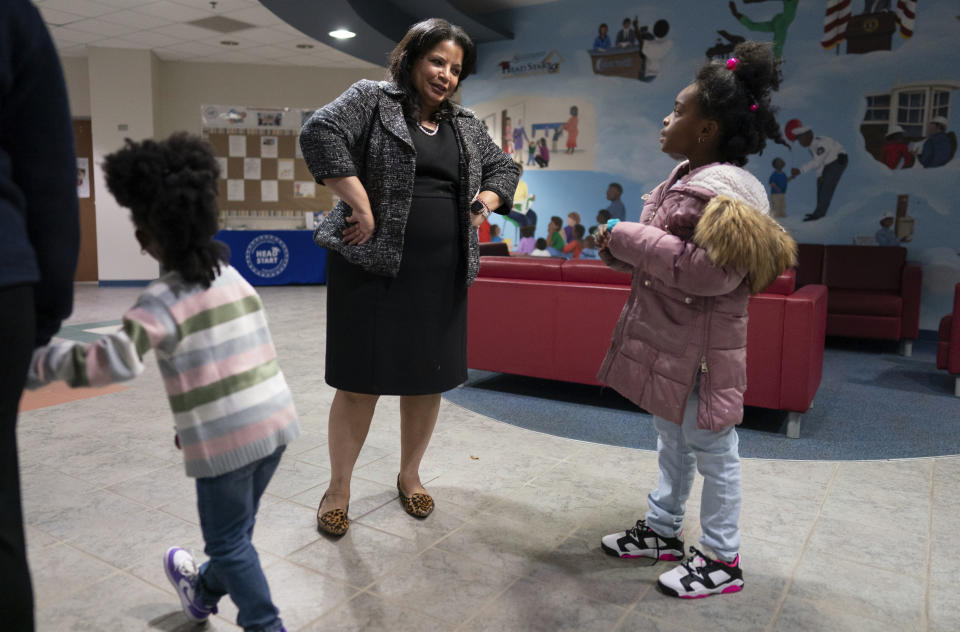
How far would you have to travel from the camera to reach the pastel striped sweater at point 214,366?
1166 millimetres

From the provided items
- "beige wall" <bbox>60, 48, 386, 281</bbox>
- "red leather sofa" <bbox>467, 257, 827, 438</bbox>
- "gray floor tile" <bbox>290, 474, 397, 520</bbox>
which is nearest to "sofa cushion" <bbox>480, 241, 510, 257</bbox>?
"red leather sofa" <bbox>467, 257, 827, 438</bbox>

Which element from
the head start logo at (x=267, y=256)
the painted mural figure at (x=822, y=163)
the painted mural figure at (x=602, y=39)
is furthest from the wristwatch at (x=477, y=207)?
the head start logo at (x=267, y=256)

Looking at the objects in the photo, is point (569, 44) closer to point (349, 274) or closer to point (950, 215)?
point (950, 215)

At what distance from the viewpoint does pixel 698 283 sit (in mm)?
1631

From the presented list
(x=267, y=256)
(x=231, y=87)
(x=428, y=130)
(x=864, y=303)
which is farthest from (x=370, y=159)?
(x=231, y=87)

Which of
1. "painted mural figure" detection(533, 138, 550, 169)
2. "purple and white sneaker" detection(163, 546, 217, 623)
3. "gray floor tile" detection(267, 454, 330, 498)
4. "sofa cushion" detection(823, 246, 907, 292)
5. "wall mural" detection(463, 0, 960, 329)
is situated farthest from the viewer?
"painted mural figure" detection(533, 138, 550, 169)

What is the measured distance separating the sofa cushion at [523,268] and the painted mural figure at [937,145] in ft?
13.0

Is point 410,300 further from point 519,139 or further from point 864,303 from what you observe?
point 519,139

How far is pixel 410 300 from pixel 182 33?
7744 millimetres

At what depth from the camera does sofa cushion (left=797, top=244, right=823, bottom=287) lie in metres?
5.85

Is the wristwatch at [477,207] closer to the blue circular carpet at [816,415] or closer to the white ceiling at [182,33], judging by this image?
the blue circular carpet at [816,415]

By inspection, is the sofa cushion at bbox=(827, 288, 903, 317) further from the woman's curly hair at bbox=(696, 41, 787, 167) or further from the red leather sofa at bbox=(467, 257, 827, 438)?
the woman's curly hair at bbox=(696, 41, 787, 167)

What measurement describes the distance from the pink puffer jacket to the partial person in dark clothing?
1.24 meters

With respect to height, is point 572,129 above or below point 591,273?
above
